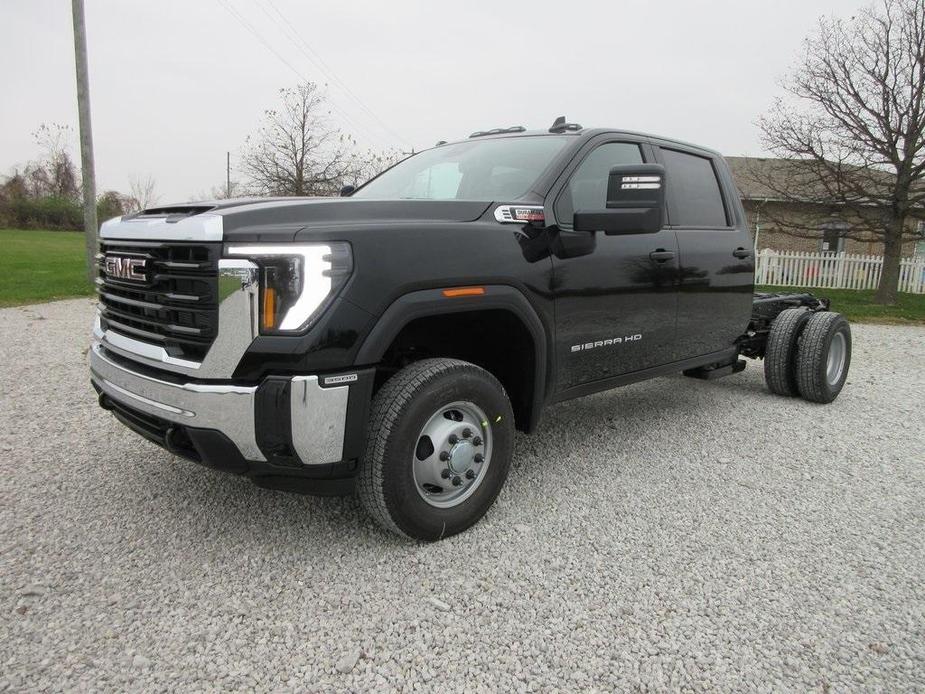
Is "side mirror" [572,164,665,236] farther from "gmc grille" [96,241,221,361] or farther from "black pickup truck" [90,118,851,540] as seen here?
"gmc grille" [96,241,221,361]

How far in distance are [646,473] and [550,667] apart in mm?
1954

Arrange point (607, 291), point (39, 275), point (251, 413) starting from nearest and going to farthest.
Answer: point (251, 413), point (607, 291), point (39, 275)

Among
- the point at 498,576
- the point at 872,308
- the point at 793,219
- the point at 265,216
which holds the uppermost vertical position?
the point at 793,219

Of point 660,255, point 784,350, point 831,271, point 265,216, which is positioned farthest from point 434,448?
point 831,271

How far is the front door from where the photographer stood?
3316 millimetres

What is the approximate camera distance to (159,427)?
8.65 ft

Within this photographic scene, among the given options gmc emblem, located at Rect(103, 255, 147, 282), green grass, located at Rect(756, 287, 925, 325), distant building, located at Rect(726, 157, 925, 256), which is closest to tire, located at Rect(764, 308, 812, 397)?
gmc emblem, located at Rect(103, 255, 147, 282)

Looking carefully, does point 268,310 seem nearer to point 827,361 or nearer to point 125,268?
point 125,268

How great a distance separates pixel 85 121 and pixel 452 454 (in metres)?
13.9

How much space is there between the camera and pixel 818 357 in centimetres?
542

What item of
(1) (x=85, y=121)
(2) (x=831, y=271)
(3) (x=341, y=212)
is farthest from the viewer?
(2) (x=831, y=271)

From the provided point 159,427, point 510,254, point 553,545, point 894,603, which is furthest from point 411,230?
point 894,603

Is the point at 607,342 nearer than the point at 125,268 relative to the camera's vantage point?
No

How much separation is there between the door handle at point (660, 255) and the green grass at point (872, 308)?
35.4ft
